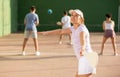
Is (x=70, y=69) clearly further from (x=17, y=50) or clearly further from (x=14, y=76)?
(x=17, y=50)

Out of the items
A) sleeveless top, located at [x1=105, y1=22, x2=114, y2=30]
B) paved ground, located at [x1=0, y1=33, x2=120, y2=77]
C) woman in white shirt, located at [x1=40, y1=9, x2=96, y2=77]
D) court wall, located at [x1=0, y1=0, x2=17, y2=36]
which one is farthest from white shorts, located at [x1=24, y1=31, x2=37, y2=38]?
court wall, located at [x1=0, y1=0, x2=17, y2=36]

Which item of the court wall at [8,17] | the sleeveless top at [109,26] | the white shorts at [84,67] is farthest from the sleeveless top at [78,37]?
the court wall at [8,17]

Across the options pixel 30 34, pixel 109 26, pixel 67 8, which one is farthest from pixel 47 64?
pixel 67 8

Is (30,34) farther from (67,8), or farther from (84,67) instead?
(67,8)

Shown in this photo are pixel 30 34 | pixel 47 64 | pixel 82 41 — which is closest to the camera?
pixel 82 41

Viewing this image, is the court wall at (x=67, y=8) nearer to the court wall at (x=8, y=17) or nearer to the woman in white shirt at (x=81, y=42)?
the court wall at (x=8, y=17)

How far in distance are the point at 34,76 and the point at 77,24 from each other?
12.3ft

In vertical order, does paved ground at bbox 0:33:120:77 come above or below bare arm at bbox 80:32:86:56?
below

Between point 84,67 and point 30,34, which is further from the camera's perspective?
point 30,34

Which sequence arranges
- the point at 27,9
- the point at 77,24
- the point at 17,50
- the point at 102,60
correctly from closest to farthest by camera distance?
the point at 77,24 < the point at 102,60 < the point at 17,50 < the point at 27,9

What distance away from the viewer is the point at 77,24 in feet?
Result: 22.9

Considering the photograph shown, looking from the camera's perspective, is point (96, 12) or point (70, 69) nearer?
point (70, 69)

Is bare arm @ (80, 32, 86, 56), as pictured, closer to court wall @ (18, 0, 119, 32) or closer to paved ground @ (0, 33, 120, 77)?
paved ground @ (0, 33, 120, 77)

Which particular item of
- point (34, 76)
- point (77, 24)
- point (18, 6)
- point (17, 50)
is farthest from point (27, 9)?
point (77, 24)
